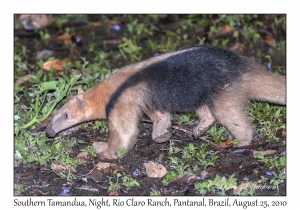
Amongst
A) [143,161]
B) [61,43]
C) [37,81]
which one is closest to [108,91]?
[143,161]

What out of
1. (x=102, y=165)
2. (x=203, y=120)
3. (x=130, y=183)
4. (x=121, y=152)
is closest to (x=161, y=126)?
(x=203, y=120)

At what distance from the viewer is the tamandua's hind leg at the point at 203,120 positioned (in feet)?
26.6

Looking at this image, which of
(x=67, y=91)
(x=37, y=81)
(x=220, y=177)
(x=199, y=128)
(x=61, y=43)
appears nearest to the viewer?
(x=220, y=177)

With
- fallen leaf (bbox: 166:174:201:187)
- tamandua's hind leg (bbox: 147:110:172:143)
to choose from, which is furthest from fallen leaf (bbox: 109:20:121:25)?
fallen leaf (bbox: 166:174:201:187)

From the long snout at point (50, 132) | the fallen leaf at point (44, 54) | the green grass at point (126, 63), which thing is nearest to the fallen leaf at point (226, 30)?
the green grass at point (126, 63)

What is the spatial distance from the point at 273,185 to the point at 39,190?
8.48 feet

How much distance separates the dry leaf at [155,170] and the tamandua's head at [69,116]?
136cm

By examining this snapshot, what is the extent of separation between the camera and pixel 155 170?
282 inches

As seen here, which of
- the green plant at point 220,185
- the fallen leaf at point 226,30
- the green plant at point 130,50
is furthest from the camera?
the fallen leaf at point 226,30

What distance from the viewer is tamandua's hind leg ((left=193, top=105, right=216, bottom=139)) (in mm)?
8120

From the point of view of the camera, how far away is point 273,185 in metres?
6.66

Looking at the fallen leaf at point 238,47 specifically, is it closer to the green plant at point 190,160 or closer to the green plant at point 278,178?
the green plant at point 190,160
